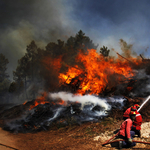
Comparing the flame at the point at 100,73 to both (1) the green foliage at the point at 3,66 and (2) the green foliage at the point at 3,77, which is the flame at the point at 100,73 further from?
(1) the green foliage at the point at 3,66

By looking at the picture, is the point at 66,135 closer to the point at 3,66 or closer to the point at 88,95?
the point at 88,95

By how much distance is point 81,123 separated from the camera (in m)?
10.2

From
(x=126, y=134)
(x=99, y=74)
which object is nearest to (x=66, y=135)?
(x=126, y=134)

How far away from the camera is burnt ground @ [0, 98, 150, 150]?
6906 millimetres

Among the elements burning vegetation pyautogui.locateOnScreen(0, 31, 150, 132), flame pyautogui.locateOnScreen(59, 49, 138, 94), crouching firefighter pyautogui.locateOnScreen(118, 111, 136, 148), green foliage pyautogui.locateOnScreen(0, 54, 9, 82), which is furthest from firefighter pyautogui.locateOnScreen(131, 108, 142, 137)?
green foliage pyautogui.locateOnScreen(0, 54, 9, 82)

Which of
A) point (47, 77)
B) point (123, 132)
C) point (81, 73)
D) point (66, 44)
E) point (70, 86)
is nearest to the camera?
point (123, 132)

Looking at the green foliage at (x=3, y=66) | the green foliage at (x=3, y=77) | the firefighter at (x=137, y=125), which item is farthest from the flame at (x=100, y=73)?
the green foliage at (x=3, y=66)

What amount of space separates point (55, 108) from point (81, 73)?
918 cm

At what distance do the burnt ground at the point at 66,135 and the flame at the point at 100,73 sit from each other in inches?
214

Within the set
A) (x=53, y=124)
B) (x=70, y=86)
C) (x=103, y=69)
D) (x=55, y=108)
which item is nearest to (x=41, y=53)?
(x=70, y=86)

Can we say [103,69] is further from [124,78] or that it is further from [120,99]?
[120,99]

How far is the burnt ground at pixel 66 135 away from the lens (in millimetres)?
6906

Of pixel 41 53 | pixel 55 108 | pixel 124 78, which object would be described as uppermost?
pixel 41 53

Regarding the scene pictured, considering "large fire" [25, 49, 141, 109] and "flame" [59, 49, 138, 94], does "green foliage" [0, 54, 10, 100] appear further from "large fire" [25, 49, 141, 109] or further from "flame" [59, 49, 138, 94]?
"flame" [59, 49, 138, 94]
